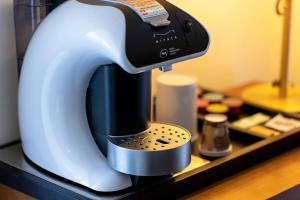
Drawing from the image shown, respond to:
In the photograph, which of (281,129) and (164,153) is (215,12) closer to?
(281,129)

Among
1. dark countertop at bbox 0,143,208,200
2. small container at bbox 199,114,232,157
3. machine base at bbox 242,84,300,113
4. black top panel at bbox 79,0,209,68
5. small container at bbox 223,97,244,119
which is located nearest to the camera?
black top panel at bbox 79,0,209,68

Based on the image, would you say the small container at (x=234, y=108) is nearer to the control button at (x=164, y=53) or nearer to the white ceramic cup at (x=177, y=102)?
the white ceramic cup at (x=177, y=102)

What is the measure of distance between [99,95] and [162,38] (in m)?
0.17

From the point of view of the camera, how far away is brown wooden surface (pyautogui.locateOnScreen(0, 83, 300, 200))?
1.12m

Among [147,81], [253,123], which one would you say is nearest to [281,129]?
[253,123]

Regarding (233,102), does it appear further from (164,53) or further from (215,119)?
(164,53)

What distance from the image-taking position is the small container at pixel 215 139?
4.03 ft

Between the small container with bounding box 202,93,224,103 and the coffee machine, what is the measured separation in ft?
1.32

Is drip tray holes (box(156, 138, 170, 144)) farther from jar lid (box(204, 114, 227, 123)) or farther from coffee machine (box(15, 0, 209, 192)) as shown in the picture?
jar lid (box(204, 114, 227, 123))

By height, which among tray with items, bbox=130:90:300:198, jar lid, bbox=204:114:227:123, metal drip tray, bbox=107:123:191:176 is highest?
metal drip tray, bbox=107:123:191:176

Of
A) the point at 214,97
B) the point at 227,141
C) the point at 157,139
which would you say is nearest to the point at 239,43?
the point at 214,97

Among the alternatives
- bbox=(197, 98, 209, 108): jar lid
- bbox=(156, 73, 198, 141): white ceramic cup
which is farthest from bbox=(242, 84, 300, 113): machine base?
bbox=(156, 73, 198, 141): white ceramic cup

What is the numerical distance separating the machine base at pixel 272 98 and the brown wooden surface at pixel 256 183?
0.27 meters

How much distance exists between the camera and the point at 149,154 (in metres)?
1.01
